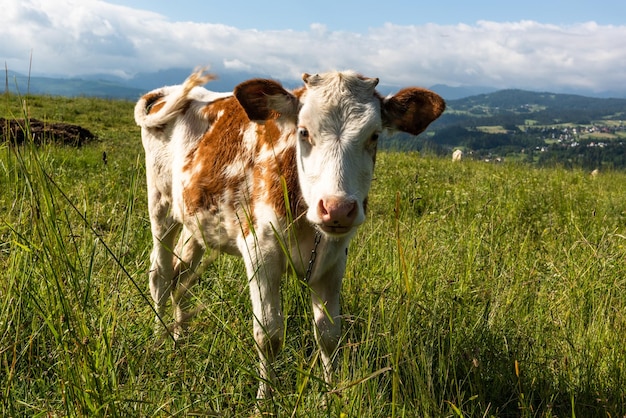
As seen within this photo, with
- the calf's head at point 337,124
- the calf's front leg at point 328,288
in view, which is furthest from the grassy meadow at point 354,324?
the calf's head at point 337,124

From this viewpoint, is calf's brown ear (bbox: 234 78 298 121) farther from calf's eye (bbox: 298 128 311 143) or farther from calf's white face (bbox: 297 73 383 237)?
calf's eye (bbox: 298 128 311 143)

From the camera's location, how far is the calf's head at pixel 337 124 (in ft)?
9.48

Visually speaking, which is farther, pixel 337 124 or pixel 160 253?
pixel 160 253

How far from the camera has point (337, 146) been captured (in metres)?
3.08

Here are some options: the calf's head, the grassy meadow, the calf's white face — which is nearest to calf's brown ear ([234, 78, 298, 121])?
the calf's head

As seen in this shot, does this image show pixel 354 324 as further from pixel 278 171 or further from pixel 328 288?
pixel 278 171

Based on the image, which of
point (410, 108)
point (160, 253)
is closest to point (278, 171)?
point (410, 108)

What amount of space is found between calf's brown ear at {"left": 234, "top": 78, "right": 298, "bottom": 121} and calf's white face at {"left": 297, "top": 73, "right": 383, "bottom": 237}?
106mm

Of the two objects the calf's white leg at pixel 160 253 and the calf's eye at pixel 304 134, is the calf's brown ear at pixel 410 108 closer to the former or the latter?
the calf's eye at pixel 304 134

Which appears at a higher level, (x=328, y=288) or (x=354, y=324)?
(x=328, y=288)

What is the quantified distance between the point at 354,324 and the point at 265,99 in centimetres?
184

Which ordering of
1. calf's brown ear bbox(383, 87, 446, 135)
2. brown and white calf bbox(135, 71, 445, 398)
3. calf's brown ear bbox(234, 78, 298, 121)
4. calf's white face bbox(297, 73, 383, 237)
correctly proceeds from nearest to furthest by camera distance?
calf's white face bbox(297, 73, 383, 237) → brown and white calf bbox(135, 71, 445, 398) → calf's brown ear bbox(234, 78, 298, 121) → calf's brown ear bbox(383, 87, 446, 135)

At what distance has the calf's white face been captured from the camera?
2.85 metres

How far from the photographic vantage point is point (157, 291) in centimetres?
466
